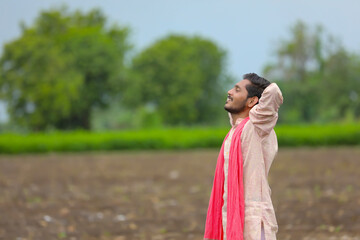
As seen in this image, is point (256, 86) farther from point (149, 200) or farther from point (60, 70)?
point (60, 70)

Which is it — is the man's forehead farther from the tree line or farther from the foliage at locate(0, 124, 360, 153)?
the tree line

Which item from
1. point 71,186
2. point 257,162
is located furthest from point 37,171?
point 257,162

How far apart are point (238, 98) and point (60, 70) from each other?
3001cm

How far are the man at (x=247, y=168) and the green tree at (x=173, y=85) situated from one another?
3388cm

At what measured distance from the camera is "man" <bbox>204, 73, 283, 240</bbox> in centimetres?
264

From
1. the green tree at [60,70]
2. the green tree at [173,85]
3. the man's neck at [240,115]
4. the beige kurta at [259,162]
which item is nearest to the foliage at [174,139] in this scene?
the green tree at [60,70]

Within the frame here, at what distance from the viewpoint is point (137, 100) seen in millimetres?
38594

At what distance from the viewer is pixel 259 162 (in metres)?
2.71

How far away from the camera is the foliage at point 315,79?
30.3 metres

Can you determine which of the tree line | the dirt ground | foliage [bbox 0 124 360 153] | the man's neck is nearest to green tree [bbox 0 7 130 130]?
the tree line

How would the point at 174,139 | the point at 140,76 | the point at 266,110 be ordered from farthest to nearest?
1. the point at 140,76
2. the point at 174,139
3. the point at 266,110

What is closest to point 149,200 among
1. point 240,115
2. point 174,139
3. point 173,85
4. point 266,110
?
point 240,115

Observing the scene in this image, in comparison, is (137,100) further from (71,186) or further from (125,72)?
(71,186)

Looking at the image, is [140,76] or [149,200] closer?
[149,200]
